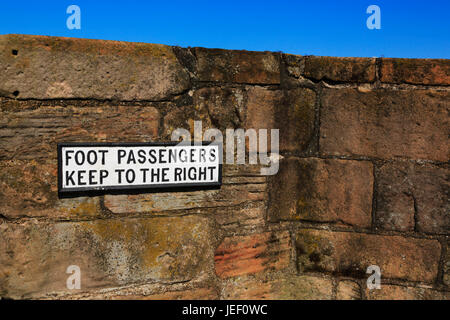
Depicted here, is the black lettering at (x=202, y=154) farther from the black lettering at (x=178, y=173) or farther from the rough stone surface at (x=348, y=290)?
the rough stone surface at (x=348, y=290)

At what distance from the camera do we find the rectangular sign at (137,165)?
63.7 inches

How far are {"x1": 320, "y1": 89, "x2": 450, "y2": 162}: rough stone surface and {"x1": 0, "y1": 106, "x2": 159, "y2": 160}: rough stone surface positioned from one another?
102cm

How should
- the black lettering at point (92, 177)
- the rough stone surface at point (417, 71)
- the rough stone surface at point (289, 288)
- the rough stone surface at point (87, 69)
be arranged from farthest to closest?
the rough stone surface at point (289, 288)
the rough stone surface at point (417, 71)
the black lettering at point (92, 177)
the rough stone surface at point (87, 69)

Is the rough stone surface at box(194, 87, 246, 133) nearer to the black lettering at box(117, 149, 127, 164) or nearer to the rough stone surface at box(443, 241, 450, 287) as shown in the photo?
the black lettering at box(117, 149, 127, 164)

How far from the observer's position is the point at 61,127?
1.60 metres

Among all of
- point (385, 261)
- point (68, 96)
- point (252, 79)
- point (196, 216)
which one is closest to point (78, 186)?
point (68, 96)

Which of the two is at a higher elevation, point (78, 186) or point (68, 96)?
point (68, 96)

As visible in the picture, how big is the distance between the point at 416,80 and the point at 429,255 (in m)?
0.95

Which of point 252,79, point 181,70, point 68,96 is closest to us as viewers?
point 68,96

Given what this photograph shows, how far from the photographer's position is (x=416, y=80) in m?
1.89

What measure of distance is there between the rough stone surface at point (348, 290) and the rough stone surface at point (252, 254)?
1.07 feet

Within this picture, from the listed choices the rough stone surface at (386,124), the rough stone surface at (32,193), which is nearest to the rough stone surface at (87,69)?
the rough stone surface at (32,193)

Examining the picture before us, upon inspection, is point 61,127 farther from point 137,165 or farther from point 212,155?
point 212,155
